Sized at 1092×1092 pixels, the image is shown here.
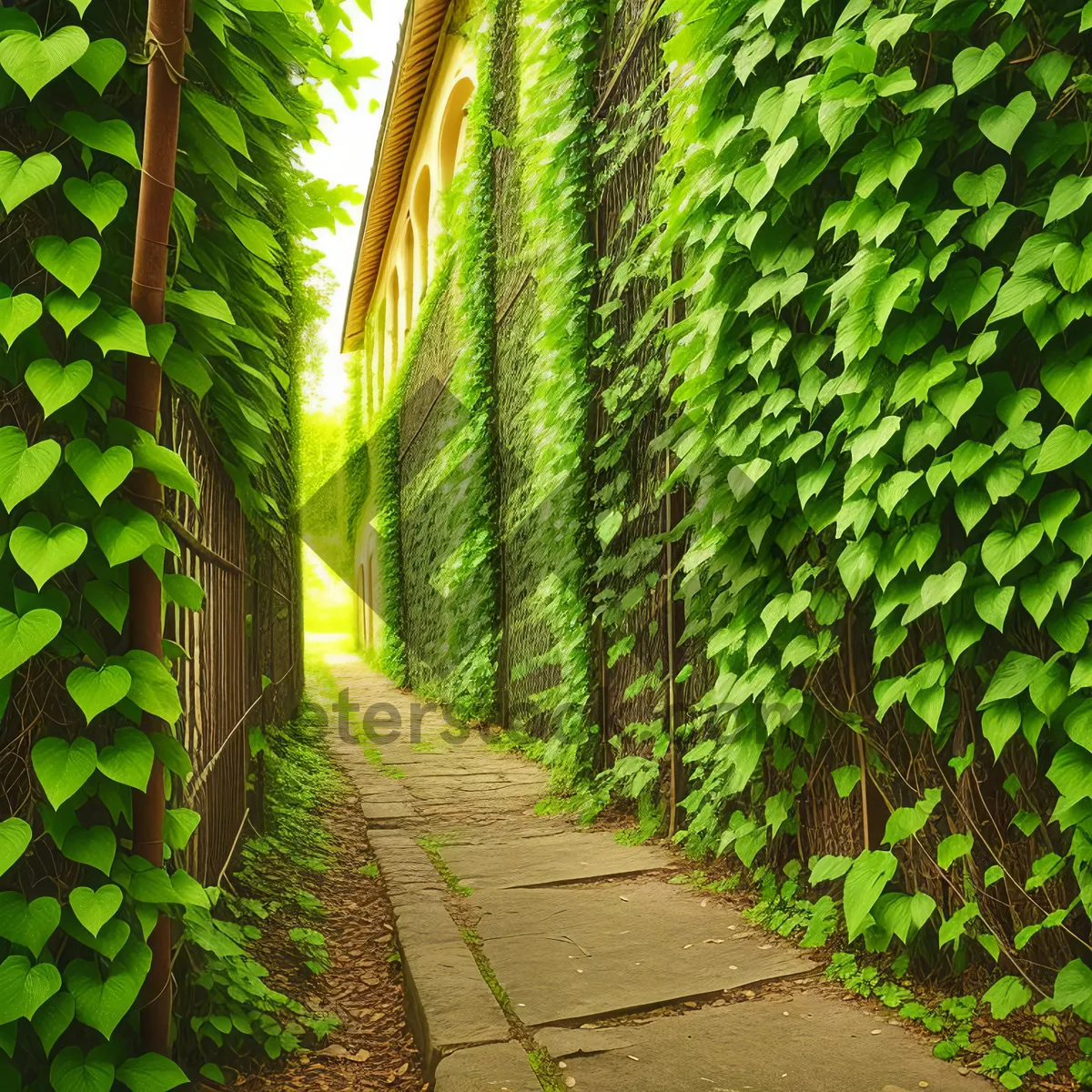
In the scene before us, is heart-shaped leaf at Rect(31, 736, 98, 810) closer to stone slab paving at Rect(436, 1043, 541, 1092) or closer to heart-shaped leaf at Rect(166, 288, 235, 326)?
heart-shaped leaf at Rect(166, 288, 235, 326)

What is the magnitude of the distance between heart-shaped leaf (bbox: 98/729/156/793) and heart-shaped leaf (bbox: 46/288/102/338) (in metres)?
0.72

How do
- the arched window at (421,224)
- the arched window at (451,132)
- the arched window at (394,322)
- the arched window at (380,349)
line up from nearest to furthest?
1. the arched window at (451,132)
2. the arched window at (421,224)
3. the arched window at (394,322)
4. the arched window at (380,349)

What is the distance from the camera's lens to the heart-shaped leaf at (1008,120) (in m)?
1.87

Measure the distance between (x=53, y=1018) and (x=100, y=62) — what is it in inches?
64.2

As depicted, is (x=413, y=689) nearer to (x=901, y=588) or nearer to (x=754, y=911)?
(x=754, y=911)

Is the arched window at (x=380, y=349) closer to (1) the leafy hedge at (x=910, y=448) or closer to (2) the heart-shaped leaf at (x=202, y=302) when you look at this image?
(1) the leafy hedge at (x=910, y=448)

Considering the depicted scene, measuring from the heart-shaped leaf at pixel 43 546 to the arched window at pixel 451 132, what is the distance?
10.0 metres

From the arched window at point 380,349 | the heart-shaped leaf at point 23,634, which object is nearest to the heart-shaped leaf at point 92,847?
the heart-shaped leaf at point 23,634

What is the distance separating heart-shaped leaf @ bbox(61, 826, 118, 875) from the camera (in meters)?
1.58

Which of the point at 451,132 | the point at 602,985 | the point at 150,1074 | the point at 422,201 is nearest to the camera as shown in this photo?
the point at 150,1074

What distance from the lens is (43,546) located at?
1.48 metres

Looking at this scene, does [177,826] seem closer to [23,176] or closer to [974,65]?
[23,176]

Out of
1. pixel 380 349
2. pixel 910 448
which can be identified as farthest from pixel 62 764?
pixel 380 349

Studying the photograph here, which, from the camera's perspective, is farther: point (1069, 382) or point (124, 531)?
point (1069, 382)
